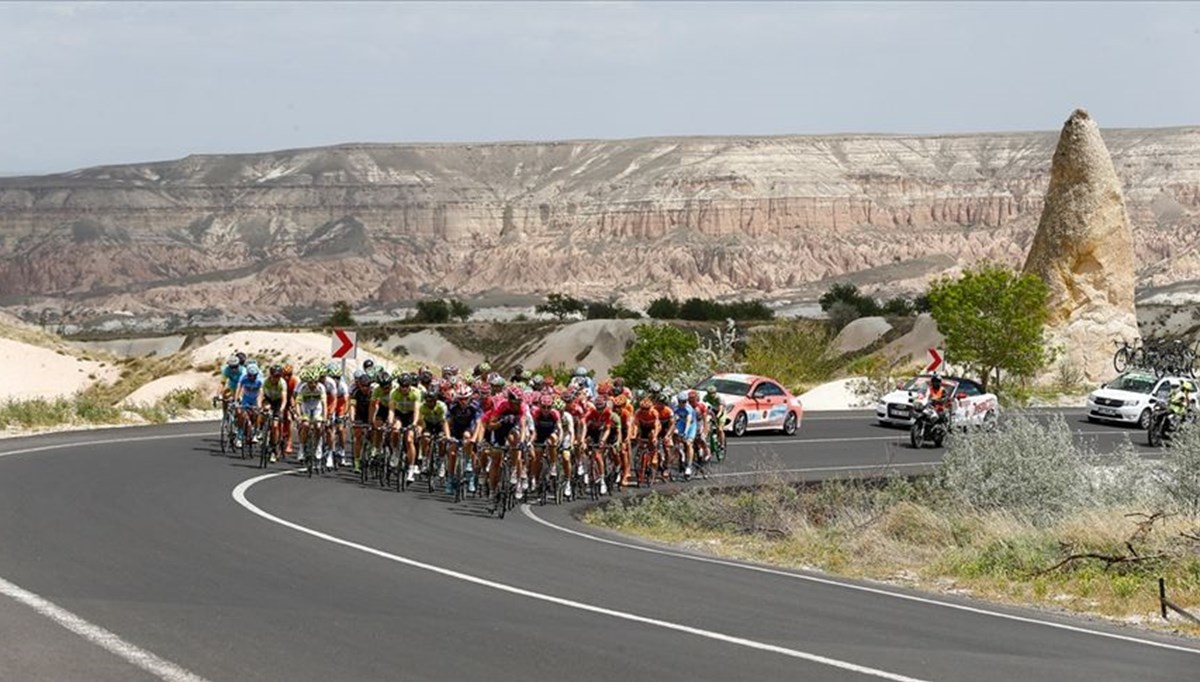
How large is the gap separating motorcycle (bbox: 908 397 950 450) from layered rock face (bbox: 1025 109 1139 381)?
26500mm

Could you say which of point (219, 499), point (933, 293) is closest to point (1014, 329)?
point (933, 293)

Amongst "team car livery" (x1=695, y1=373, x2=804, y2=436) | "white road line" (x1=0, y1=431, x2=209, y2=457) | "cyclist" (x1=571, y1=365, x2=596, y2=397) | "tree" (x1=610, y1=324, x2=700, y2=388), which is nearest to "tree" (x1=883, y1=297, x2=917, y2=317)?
"tree" (x1=610, y1=324, x2=700, y2=388)

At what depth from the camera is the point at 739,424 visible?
4069 cm

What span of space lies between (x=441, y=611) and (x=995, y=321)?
4462 cm

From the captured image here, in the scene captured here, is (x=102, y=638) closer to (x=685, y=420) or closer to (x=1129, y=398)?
(x=685, y=420)

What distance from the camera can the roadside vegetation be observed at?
1700 cm

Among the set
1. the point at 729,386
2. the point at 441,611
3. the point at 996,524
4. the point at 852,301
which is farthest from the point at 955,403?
the point at 852,301

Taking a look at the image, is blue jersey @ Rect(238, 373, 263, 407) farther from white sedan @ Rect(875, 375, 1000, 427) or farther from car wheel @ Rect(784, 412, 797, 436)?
white sedan @ Rect(875, 375, 1000, 427)

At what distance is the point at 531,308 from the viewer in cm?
16950

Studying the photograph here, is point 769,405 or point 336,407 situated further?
point 769,405

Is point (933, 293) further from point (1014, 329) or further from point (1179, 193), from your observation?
point (1179, 193)

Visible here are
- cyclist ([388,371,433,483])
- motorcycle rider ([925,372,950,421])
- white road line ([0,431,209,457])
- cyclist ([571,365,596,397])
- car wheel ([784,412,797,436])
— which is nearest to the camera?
cyclist ([388,371,433,483])

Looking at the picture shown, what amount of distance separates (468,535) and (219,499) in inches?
178

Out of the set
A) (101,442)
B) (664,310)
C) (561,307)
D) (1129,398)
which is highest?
(101,442)
